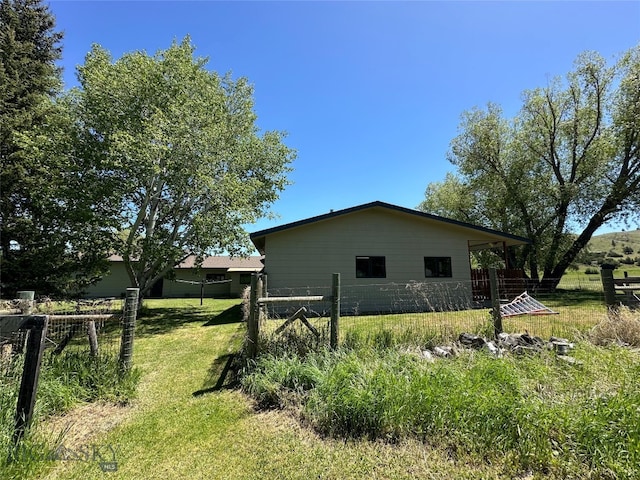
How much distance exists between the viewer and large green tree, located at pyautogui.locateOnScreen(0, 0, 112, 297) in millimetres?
12688

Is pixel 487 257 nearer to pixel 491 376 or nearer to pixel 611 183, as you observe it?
pixel 611 183

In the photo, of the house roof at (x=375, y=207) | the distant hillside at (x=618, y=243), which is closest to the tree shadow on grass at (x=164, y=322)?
the house roof at (x=375, y=207)

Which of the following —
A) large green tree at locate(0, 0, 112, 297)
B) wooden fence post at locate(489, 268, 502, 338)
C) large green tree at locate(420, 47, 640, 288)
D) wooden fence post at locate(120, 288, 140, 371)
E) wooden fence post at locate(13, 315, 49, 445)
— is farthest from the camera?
large green tree at locate(420, 47, 640, 288)

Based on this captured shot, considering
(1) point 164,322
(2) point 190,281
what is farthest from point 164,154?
(2) point 190,281

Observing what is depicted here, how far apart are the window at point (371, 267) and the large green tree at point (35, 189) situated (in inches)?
427

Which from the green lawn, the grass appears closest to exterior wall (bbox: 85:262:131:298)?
the grass

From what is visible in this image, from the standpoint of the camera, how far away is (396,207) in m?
12.7

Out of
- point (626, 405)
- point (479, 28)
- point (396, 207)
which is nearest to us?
point (626, 405)

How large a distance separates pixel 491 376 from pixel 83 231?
596 inches

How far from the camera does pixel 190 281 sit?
23891mm

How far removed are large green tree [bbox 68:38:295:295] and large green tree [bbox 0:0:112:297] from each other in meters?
1.35

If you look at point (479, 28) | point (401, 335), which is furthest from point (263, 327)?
point (479, 28)

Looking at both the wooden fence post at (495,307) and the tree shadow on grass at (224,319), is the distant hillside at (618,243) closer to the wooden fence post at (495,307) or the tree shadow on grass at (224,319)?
the wooden fence post at (495,307)

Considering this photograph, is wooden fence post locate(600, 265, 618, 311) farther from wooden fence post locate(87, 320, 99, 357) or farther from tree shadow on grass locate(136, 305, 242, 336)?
tree shadow on grass locate(136, 305, 242, 336)
